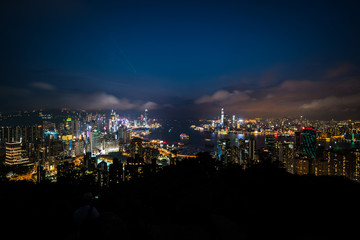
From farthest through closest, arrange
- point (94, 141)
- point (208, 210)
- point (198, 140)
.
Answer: point (198, 140)
point (94, 141)
point (208, 210)

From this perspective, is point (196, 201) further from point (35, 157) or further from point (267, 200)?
point (35, 157)

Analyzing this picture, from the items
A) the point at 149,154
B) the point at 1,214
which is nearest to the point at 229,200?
the point at 1,214

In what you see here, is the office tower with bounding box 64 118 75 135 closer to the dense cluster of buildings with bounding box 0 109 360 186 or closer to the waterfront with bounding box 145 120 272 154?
the dense cluster of buildings with bounding box 0 109 360 186

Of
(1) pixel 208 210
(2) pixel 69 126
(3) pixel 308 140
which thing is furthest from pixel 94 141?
(3) pixel 308 140

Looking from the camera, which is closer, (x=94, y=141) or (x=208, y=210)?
(x=208, y=210)

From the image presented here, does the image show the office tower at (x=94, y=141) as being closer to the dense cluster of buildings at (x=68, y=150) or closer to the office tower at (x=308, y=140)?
the dense cluster of buildings at (x=68, y=150)

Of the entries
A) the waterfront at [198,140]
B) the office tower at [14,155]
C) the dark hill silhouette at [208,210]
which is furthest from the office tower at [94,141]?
the dark hill silhouette at [208,210]

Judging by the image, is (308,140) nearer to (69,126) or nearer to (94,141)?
(94,141)

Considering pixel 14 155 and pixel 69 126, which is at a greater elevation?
pixel 69 126
